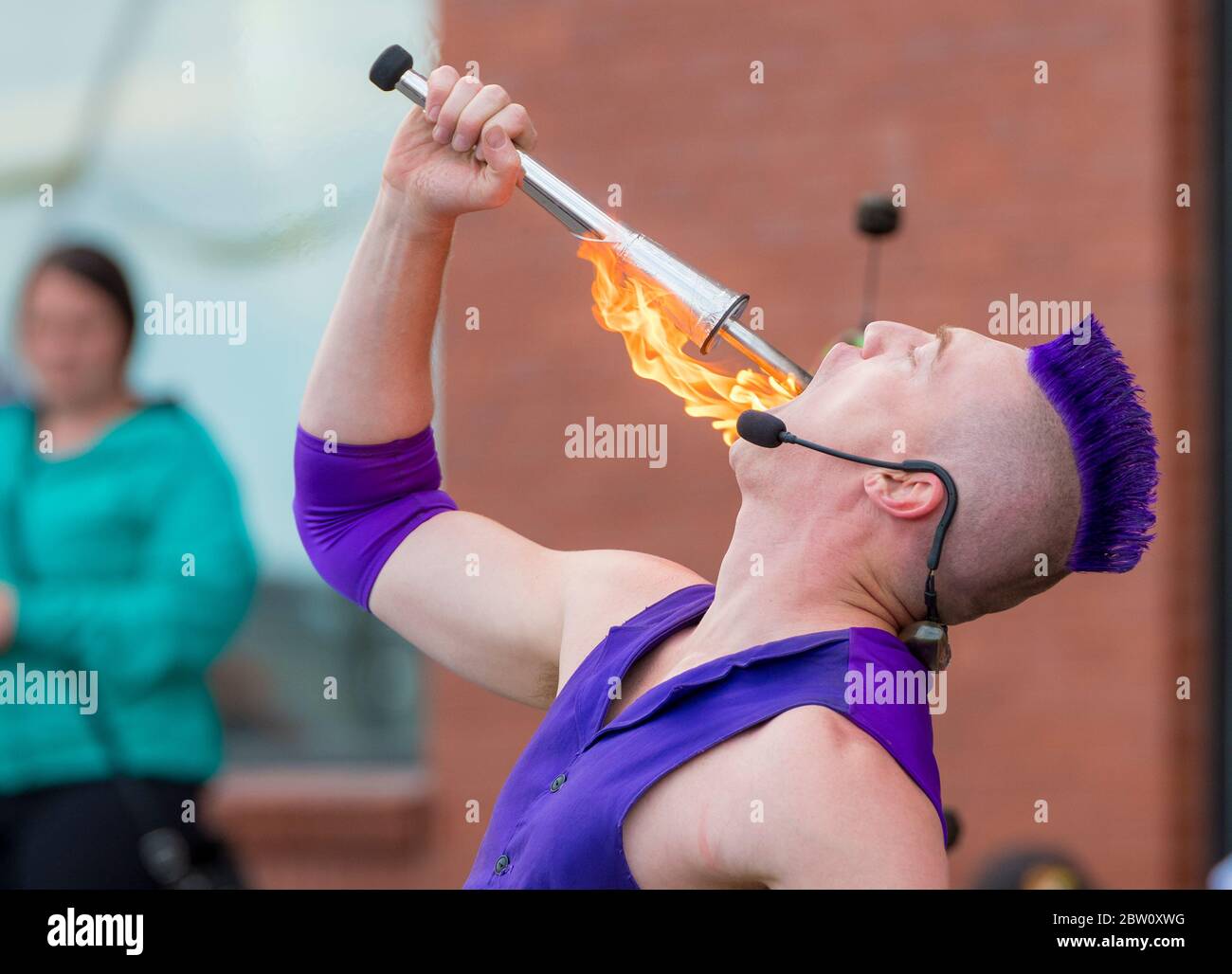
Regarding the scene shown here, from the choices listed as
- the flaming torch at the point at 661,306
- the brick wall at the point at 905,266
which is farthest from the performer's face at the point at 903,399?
the brick wall at the point at 905,266

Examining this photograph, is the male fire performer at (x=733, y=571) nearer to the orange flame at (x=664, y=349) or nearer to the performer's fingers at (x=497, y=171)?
the performer's fingers at (x=497, y=171)

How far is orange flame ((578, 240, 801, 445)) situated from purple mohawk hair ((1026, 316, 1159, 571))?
323 mm

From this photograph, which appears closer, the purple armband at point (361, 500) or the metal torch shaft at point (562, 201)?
the metal torch shaft at point (562, 201)

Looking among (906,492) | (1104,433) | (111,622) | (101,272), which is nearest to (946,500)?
(906,492)

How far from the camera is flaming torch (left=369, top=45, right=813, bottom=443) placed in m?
1.81

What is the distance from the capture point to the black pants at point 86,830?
2.51 metres

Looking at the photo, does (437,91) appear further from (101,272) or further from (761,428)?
(101,272)

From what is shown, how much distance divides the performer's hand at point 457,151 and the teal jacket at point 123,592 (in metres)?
0.94

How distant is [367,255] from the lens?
1.92m

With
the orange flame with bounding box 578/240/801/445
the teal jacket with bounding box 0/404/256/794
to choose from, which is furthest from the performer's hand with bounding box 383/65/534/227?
the teal jacket with bounding box 0/404/256/794

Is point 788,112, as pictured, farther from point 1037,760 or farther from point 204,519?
point 204,519

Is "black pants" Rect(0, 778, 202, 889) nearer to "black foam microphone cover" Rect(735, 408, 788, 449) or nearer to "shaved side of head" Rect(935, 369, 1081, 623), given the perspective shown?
"black foam microphone cover" Rect(735, 408, 788, 449)
